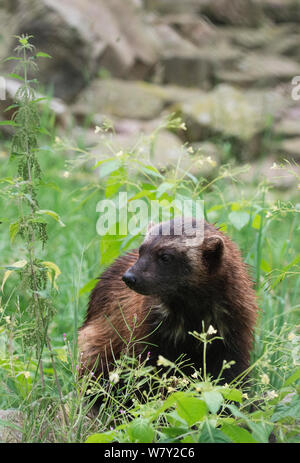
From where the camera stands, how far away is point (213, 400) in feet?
6.14

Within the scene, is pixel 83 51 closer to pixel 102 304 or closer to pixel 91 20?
pixel 91 20

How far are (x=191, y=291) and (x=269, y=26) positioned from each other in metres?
12.6

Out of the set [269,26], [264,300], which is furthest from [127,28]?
[264,300]

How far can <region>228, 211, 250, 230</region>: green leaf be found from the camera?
3.03 metres

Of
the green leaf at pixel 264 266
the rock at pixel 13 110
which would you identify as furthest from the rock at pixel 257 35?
the green leaf at pixel 264 266

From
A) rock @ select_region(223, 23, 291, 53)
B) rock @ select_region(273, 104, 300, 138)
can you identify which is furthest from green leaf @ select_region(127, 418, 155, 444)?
rock @ select_region(223, 23, 291, 53)

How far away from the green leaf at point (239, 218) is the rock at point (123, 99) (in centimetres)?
629

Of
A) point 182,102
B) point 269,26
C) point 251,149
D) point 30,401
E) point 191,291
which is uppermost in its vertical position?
point 269,26

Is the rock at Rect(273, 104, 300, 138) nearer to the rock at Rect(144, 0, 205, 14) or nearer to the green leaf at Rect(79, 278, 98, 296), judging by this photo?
the rock at Rect(144, 0, 205, 14)

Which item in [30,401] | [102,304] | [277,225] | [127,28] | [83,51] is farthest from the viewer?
[127,28]

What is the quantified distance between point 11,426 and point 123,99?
7990 mm

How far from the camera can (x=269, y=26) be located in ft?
46.3

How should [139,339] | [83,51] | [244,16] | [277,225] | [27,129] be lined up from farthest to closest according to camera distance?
1. [244,16]
2. [83,51]
3. [277,225]
4. [139,339]
5. [27,129]

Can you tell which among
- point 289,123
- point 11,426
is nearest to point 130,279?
point 11,426
